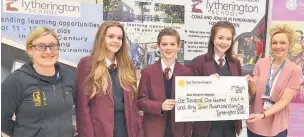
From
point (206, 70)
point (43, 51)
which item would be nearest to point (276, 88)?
point (206, 70)

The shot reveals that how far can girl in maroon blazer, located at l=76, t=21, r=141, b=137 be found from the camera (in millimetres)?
2549

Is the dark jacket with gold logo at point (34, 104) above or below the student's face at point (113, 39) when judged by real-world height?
below

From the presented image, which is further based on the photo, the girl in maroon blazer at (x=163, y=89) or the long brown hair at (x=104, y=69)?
the girl in maroon blazer at (x=163, y=89)

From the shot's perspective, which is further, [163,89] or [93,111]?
[163,89]

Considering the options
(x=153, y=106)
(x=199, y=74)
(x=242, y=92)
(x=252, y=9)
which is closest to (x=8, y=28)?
(x=153, y=106)

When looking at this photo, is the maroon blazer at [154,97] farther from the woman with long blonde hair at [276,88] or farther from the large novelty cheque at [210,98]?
the woman with long blonde hair at [276,88]

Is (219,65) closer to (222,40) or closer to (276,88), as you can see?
(222,40)

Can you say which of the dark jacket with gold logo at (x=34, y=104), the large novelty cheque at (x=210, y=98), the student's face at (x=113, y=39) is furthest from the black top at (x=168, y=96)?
the dark jacket with gold logo at (x=34, y=104)

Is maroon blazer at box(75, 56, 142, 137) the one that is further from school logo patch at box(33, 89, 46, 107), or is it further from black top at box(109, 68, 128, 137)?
school logo patch at box(33, 89, 46, 107)

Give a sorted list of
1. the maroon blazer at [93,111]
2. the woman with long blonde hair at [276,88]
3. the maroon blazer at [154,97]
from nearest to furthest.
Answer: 1. the maroon blazer at [93,111]
2. the maroon blazer at [154,97]
3. the woman with long blonde hair at [276,88]

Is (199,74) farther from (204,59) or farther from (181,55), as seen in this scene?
(181,55)

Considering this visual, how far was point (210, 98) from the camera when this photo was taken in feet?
9.48

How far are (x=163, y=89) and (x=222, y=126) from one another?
660 mm

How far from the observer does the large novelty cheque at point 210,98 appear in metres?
2.76
